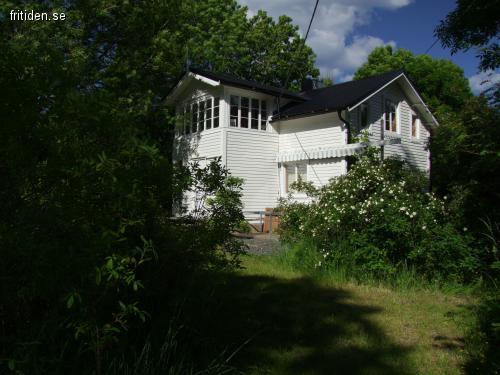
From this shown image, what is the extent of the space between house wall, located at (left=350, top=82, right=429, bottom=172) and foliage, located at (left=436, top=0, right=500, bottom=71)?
10679mm

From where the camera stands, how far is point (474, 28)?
7.01 meters

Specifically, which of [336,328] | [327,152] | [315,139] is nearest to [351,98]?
[315,139]

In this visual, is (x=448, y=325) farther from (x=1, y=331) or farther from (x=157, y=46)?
(x=157, y=46)

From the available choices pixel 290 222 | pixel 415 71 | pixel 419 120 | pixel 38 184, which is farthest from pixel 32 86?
pixel 415 71

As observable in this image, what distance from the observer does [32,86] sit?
2664 millimetres

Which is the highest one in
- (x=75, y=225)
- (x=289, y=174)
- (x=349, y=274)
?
(x=289, y=174)

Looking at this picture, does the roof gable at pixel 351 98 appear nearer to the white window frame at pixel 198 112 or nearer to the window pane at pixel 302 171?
the window pane at pixel 302 171

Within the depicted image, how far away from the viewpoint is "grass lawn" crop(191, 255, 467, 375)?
13.0 feet

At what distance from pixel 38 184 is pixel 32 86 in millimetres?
572

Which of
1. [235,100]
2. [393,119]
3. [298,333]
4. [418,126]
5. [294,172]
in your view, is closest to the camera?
[298,333]

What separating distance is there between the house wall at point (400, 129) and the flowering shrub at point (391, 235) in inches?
419

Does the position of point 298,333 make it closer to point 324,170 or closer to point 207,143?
point 324,170

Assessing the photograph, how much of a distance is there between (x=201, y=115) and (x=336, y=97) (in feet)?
19.7

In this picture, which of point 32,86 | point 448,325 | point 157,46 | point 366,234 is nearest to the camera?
point 32,86
